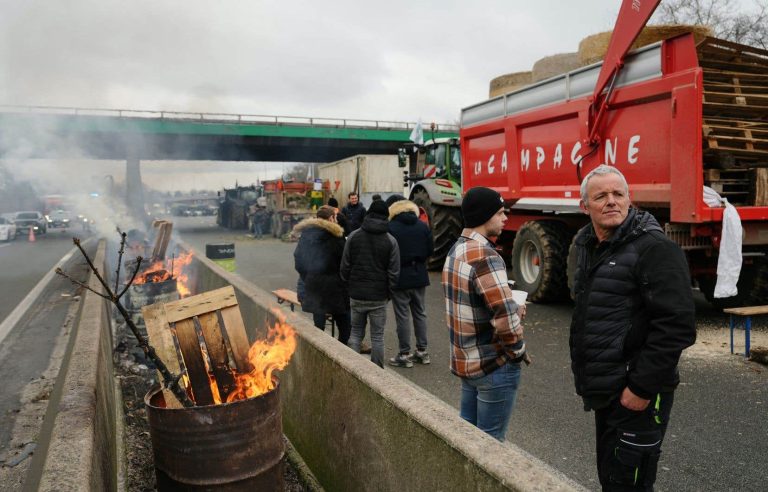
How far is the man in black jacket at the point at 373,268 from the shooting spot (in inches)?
223

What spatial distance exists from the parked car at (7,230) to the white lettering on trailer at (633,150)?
30.1 metres

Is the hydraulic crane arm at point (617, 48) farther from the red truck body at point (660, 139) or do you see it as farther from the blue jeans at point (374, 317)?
the blue jeans at point (374, 317)

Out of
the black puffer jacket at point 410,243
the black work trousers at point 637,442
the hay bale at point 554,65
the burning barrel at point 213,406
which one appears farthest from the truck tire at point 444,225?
the black work trousers at point 637,442

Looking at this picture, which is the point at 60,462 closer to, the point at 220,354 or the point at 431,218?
the point at 220,354

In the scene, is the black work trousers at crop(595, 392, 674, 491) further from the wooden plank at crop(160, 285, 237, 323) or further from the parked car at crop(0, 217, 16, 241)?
the parked car at crop(0, 217, 16, 241)

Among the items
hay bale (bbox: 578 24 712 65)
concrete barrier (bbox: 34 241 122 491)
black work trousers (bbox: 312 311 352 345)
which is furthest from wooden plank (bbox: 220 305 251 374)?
hay bale (bbox: 578 24 712 65)

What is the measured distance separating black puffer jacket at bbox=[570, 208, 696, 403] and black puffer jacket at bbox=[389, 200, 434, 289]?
367 centimetres

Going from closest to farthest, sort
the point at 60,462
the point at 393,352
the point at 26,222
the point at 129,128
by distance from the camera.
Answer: the point at 60,462 < the point at 393,352 < the point at 129,128 < the point at 26,222

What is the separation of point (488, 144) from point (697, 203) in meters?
4.57

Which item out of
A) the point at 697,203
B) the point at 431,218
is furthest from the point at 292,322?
the point at 431,218

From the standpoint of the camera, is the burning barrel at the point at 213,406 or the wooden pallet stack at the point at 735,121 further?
the wooden pallet stack at the point at 735,121

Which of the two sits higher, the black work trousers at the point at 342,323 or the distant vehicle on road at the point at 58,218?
the distant vehicle on road at the point at 58,218

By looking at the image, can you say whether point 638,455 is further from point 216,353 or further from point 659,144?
point 659,144

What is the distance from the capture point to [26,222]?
3188 centimetres
